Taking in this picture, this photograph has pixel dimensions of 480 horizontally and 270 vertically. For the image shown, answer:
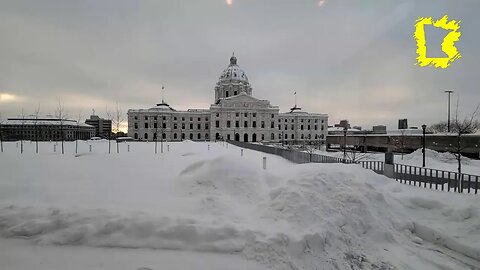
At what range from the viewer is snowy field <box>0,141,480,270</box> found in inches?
189

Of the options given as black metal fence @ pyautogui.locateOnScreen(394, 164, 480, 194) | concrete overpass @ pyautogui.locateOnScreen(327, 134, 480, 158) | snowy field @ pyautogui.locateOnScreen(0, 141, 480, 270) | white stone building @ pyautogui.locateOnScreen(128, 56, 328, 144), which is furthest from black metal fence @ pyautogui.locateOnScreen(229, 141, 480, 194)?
white stone building @ pyautogui.locateOnScreen(128, 56, 328, 144)

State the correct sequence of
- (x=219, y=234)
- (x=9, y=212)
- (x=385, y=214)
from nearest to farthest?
1. (x=219, y=234)
2. (x=9, y=212)
3. (x=385, y=214)

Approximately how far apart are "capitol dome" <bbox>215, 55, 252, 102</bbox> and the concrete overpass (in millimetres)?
74428

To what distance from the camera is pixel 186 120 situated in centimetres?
11369

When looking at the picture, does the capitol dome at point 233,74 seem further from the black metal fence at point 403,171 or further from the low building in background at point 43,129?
the black metal fence at point 403,171

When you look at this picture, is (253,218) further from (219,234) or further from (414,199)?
(414,199)

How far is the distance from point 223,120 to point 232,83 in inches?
831

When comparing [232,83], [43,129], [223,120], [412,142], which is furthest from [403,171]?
[43,129]

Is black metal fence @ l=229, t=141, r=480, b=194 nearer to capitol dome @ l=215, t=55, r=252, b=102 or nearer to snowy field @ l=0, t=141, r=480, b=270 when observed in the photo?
snowy field @ l=0, t=141, r=480, b=270

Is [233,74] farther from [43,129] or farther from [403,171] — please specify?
[403,171]

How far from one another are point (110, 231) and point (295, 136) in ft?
400

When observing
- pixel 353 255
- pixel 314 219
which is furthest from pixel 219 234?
pixel 353 255

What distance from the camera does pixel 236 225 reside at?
18.6 ft

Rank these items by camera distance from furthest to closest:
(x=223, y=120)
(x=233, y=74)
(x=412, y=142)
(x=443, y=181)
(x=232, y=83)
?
(x=233, y=74), (x=232, y=83), (x=223, y=120), (x=412, y=142), (x=443, y=181)
